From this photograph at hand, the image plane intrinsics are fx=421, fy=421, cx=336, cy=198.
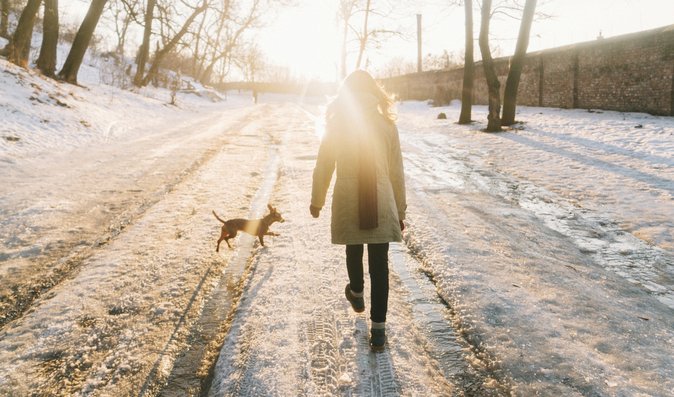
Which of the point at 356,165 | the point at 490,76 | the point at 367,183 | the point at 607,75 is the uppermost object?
the point at 607,75

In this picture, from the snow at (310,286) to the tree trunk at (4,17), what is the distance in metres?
15.1

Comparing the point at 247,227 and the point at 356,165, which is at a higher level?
the point at 356,165

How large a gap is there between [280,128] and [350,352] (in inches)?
532

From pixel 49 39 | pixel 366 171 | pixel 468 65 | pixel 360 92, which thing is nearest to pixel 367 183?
pixel 366 171

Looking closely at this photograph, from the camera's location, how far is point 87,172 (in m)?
7.41

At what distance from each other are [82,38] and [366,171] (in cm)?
1707

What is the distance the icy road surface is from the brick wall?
735cm

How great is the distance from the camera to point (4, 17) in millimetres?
22516

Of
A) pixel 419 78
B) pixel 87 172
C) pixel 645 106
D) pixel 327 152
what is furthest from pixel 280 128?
pixel 419 78

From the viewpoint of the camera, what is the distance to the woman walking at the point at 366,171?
8.72ft

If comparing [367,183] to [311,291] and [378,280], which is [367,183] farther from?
[311,291]

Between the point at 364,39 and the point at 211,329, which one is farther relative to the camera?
the point at 364,39

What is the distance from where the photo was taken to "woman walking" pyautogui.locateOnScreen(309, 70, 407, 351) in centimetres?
266

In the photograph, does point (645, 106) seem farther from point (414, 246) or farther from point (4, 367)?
point (4, 367)
